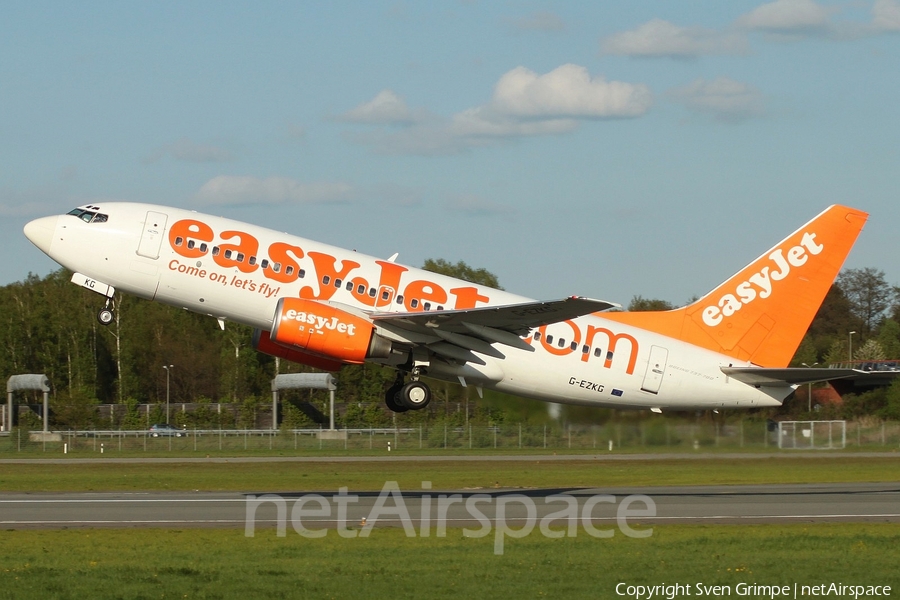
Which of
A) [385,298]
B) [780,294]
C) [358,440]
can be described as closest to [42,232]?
[385,298]

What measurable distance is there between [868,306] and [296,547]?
13476 centimetres

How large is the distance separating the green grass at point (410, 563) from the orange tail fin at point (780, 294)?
32.8 ft

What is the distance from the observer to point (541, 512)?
28625mm

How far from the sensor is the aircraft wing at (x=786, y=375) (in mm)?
30859

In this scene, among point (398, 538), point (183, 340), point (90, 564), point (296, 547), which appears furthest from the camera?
point (183, 340)

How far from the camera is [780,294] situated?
35.0m

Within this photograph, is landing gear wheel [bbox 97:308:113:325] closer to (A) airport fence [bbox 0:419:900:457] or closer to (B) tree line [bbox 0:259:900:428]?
(A) airport fence [bbox 0:419:900:457]

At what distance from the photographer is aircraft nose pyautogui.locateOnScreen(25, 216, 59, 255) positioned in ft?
101

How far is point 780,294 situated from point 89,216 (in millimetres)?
20335

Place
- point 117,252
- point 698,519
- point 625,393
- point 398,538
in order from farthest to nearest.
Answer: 1. point 625,393
2. point 117,252
3. point 698,519
4. point 398,538

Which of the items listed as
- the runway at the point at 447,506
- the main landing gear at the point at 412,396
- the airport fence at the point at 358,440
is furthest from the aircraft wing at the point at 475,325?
the airport fence at the point at 358,440

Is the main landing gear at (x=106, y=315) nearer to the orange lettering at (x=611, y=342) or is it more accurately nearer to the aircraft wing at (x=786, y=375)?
the orange lettering at (x=611, y=342)

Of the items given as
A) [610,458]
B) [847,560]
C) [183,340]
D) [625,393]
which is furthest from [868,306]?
[847,560]

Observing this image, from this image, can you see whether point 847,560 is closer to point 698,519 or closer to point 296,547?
point 698,519
